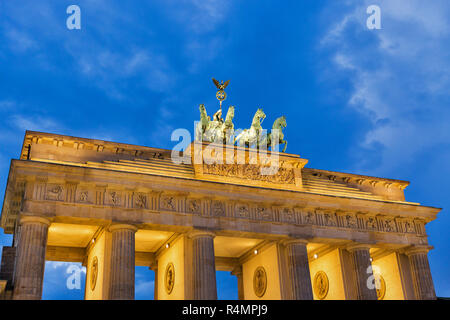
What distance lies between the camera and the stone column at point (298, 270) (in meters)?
30.2

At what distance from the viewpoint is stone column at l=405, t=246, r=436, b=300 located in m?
33.8

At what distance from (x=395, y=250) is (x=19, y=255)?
77.9ft

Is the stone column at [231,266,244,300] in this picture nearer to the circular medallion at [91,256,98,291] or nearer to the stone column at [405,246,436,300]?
the circular medallion at [91,256,98,291]

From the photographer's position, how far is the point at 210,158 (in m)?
31.6

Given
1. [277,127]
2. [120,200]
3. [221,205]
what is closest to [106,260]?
[120,200]

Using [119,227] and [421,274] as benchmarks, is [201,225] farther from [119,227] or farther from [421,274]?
[421,274]

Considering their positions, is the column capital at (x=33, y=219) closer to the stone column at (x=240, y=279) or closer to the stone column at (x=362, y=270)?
the stone column at (x=240, y=279)

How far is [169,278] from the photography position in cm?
3172

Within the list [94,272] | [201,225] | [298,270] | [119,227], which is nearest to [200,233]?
[201,225]

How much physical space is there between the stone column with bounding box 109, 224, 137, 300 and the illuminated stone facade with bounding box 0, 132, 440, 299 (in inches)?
2.1

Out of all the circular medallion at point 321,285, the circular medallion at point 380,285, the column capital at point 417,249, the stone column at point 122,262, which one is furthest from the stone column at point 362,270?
the stone column at point 122,262

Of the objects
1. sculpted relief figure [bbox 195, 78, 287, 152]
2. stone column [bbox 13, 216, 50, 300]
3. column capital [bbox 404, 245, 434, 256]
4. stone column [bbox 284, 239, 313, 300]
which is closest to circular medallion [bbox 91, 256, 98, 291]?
stone column [bbox 13, 216, 50, 300]

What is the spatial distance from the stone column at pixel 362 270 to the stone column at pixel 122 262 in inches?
561
